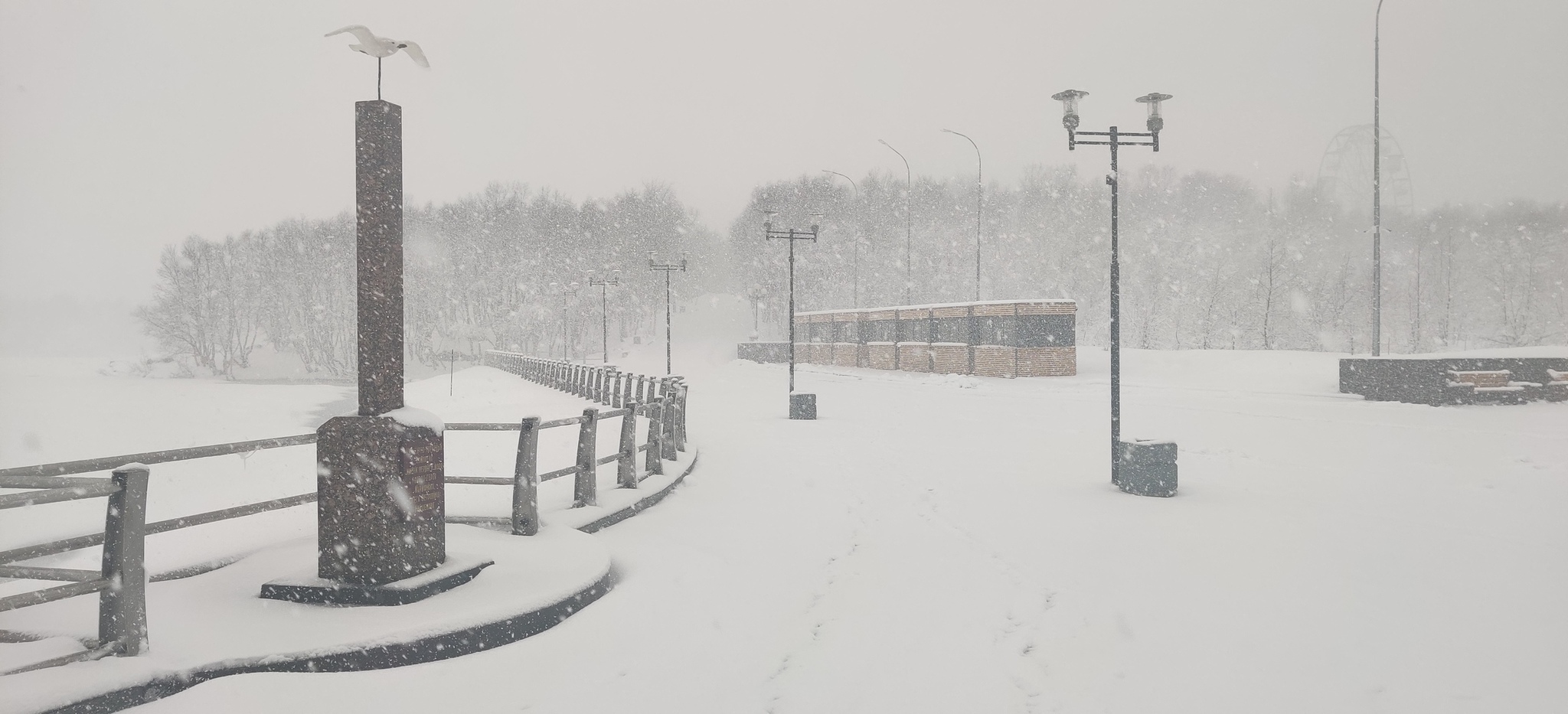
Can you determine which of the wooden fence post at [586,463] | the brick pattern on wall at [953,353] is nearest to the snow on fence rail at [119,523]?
the wooden fence post at [586,463]

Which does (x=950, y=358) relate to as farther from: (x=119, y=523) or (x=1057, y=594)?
(x=119, y=523)

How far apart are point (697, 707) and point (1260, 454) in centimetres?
1228

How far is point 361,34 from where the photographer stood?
18.9 feet

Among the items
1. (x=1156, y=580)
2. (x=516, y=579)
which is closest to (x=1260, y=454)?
(x=1156, y=580)

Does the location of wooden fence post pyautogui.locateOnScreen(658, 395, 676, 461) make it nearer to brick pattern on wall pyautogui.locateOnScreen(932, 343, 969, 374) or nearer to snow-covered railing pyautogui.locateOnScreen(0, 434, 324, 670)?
snow-covered railing pyautogui.locateOnScreen(0, 434, 324, 670)

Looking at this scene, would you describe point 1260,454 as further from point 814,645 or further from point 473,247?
point 473,247

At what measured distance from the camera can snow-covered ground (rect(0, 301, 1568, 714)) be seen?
15.1ft

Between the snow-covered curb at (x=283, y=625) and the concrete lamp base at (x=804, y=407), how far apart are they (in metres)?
13.6

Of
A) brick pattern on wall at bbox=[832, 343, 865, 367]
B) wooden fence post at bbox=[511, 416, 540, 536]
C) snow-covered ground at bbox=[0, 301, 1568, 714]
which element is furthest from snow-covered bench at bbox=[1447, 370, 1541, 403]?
brick pattern on wall at bbox=[832, 343, 865, 367]

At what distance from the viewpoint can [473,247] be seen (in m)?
84.7

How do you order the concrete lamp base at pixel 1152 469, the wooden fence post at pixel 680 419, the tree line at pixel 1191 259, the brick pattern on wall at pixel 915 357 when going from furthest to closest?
the tree line at pixel 1191 259, the brick pattern on wall at pixel 915 357, the wooden fence post at pixel 680 419, the concrete lamp base at pixel 1152 469

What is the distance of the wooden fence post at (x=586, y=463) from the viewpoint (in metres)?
8.87

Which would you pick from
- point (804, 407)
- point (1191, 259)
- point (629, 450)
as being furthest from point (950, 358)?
point (1191, 259)

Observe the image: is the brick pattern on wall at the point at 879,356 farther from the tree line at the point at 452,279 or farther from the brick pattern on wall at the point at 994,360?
the tree line at the point at 452,279
